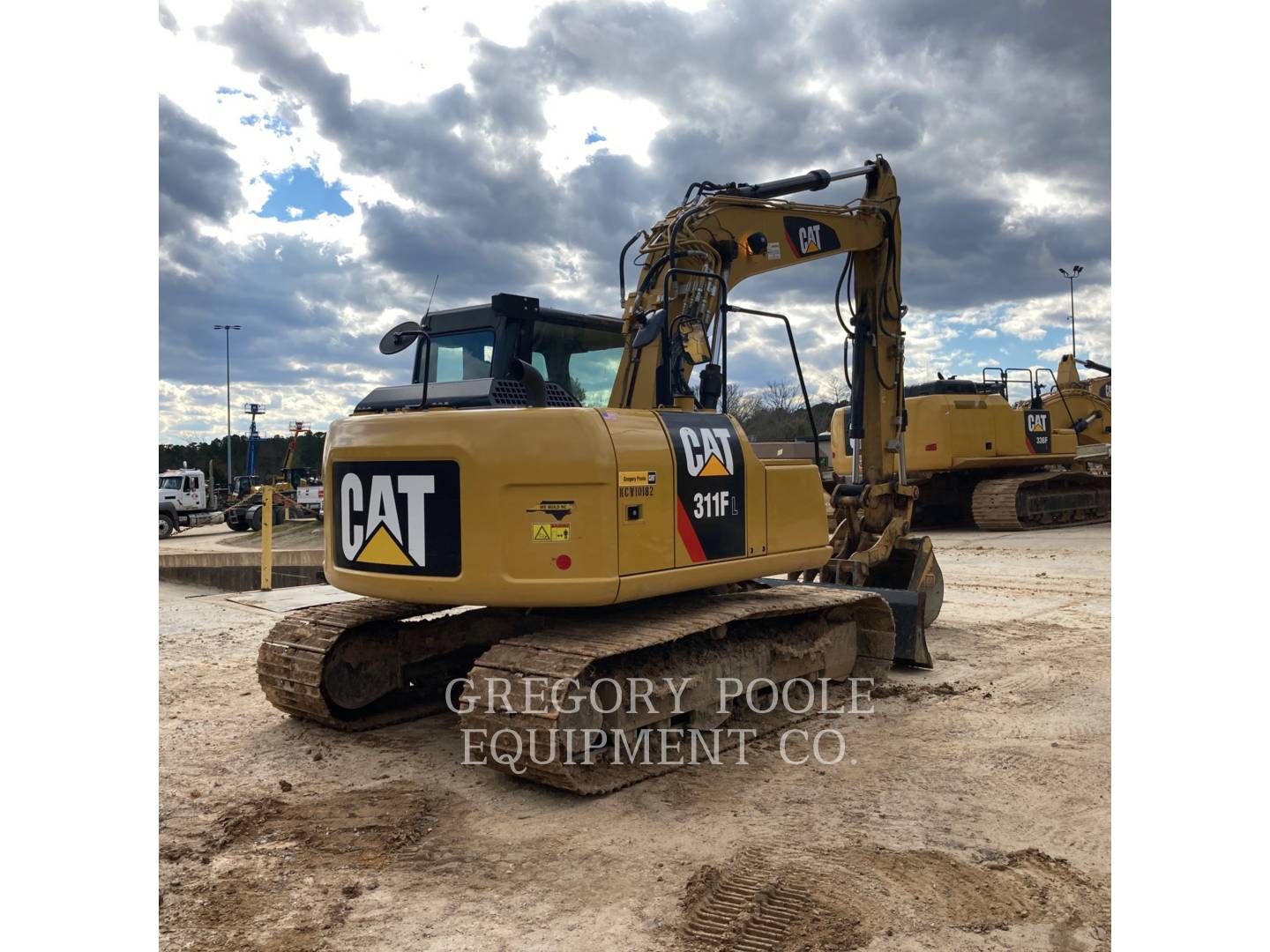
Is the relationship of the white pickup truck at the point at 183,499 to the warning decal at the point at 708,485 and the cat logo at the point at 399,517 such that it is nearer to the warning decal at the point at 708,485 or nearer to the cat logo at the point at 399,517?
the cat logo at the point at 399,517

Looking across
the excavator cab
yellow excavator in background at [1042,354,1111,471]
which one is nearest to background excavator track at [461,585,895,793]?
the excavator cab

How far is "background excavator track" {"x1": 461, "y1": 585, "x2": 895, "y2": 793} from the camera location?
464 cm

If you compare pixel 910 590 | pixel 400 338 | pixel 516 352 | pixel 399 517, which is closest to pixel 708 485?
pixel 516 352

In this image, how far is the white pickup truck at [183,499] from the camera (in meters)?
30.3

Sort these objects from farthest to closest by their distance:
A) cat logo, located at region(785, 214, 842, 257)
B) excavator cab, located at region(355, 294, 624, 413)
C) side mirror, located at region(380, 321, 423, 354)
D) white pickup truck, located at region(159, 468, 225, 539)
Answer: white pickup truck, located at region(159, 468, 225, 539)
cat logo, located at region(785, 214, 842, 257)
excavator cab, located at region(355, 294, 624, 413)
side mirror, located at region(380, 321, 423, 354)

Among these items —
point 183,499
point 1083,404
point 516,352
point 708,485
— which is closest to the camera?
point 708,485

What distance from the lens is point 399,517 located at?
5117 mm

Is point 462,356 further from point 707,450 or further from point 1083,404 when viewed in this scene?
point 1083,404

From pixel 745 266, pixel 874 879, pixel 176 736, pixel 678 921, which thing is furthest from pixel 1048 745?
pixel 176 736

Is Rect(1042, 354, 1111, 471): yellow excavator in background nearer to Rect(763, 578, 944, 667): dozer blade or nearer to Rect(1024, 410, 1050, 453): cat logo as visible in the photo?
Rect(1024, 410, 1050, 453): cat logo

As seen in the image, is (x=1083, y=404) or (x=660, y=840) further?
(x=1083, y=404)

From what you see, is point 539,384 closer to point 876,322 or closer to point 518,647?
point 518,647

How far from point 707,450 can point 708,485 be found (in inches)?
8.3

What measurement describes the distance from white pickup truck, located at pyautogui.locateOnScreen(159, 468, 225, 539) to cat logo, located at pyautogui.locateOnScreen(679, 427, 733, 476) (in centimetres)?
2832
